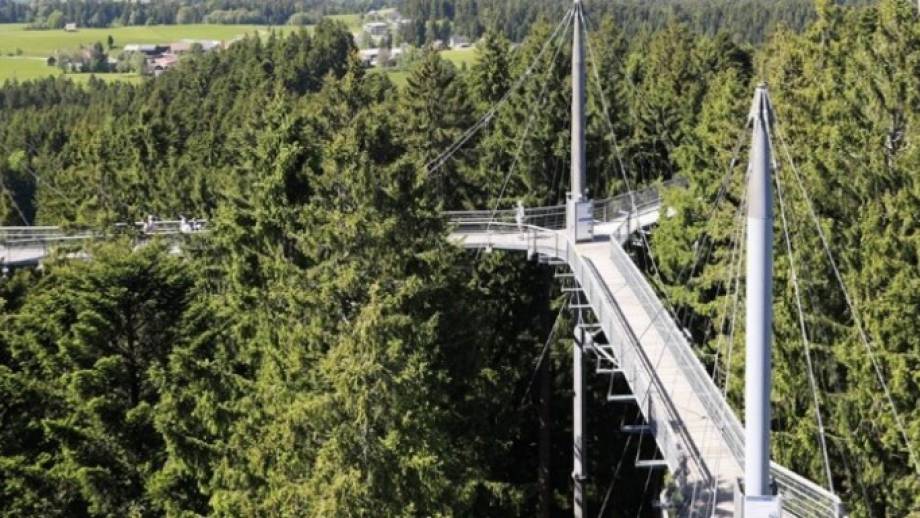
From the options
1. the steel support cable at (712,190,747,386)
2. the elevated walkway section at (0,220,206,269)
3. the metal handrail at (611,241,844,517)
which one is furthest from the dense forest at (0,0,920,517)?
the metal handrail at (611,241,844,517)

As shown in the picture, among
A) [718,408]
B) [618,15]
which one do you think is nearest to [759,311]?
[718,408]

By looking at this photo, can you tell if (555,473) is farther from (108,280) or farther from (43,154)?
(43,154)

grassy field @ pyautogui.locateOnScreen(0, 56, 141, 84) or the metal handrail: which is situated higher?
grassy field @ pyautogui.locateOnScreen(0, 56, 141, 84)

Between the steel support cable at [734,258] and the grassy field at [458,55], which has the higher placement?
the grassy field at [458,55]

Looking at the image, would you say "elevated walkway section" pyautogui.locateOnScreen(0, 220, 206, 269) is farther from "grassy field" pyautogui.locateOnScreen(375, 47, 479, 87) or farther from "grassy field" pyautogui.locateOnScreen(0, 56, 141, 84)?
"grassy field" pyautogui.locateOnScreen(0, 56, 141, 84)

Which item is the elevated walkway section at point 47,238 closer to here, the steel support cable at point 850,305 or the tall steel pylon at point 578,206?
the tall steel pylon at point 578,206

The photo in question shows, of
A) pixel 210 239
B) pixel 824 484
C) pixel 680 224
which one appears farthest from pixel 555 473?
pixel 824 484

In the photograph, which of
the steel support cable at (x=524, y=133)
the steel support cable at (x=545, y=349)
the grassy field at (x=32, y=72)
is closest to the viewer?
the steel support cable at (x=545, y=349)

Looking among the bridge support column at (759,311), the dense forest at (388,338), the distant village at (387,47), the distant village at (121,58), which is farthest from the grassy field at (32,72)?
the bridge support column at (759,311)
